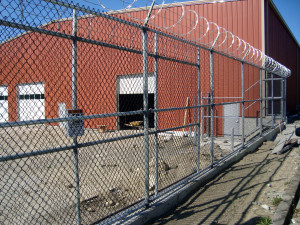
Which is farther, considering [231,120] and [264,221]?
[231,120]

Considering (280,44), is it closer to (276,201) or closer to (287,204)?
(276,201)

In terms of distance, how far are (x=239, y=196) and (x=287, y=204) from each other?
0.90 m

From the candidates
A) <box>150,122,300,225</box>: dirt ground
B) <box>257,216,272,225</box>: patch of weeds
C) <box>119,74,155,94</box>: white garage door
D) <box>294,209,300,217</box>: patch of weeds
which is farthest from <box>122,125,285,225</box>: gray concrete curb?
<box>119,74,155,94</box>: white garage door

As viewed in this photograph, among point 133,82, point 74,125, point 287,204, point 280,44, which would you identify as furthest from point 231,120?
point 74,125

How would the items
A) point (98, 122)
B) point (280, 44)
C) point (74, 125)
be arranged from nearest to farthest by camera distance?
point (74, 125) → point (98, 122) → point (280, 44)

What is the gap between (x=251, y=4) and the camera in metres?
13.8

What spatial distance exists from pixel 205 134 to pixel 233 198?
9.14 meters

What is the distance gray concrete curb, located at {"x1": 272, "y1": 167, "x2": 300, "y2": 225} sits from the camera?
3.97m

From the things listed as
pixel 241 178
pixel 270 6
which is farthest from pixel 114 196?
pixel 270 6

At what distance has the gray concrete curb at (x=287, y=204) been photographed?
Answer: 3971 millimetres

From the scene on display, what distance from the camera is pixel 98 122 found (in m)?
15.9

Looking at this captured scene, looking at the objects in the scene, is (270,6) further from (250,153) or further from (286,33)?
(250,153)

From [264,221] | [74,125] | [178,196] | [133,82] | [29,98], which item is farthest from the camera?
[133,82]

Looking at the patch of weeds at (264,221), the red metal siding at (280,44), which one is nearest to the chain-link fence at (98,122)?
the patch of weeds at (264,221)
